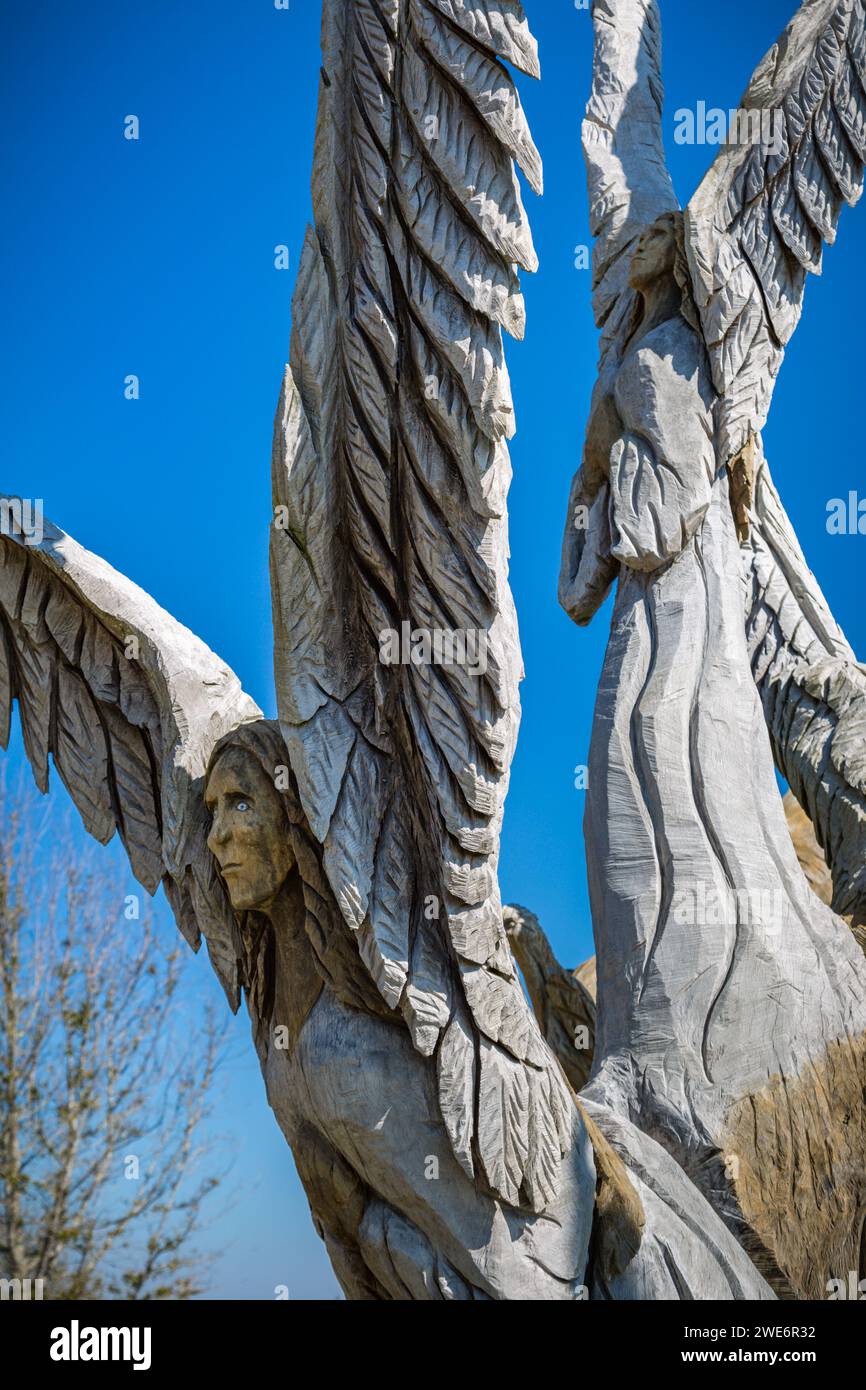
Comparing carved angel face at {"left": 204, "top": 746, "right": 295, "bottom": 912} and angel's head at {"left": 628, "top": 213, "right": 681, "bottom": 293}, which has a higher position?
angel's head at {"left": 628, "top": 213, "right": 681, "bottom": 293}

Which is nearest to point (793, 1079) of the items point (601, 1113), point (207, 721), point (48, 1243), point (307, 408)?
point (601, 1113)

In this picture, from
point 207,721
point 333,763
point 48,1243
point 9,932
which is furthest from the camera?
point 9,932

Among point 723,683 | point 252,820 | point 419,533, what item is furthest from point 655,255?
point 252,820

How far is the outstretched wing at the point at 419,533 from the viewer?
2.92 m

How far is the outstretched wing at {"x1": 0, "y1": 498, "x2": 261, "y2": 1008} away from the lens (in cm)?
346

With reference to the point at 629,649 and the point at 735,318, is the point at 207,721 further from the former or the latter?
the point at 735,318

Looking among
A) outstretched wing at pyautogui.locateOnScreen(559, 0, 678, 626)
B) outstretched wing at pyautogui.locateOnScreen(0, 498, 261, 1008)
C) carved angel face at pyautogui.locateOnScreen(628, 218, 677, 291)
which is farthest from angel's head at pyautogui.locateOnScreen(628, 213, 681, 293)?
outstretched wing at pyautogui.locateOnScreen(0, 498, 261, 1008)

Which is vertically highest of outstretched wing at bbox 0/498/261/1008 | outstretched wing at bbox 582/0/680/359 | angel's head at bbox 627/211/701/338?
outstretched wing at bbox 582/0/680/359

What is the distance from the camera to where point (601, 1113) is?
139 inches

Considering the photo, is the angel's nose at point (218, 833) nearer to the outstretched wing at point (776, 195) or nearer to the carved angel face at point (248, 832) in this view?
the carved angel face at point (248, 832)

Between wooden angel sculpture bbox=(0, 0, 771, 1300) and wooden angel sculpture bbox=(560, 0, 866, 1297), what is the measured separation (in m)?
0.40

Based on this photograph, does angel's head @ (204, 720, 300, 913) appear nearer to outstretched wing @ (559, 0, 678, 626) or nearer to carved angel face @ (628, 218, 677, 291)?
outstretched wing @ (559, 0, 678, 626)

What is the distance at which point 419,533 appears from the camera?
3039mm

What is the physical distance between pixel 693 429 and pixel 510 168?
1392 millimetres
